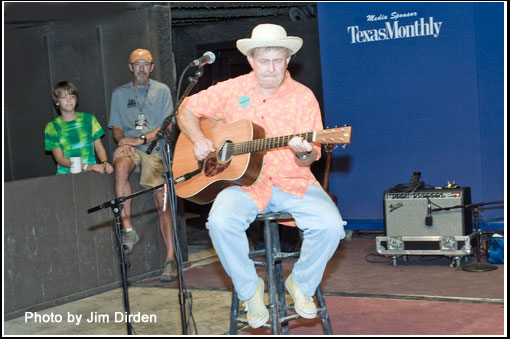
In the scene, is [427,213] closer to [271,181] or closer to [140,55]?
[271,181]

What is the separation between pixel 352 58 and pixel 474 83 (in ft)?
4.55

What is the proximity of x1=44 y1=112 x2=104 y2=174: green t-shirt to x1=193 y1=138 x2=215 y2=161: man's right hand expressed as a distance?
8.56 feet

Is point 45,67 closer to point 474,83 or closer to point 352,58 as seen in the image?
point 352,58

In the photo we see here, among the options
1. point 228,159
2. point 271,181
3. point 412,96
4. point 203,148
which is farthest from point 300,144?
point 412,96

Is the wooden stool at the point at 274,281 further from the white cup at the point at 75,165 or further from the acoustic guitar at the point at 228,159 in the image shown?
the white cup at the point at 75,165

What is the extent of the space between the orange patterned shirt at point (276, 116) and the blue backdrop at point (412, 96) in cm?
349

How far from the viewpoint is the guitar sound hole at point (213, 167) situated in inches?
180

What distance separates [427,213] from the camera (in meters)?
6.77

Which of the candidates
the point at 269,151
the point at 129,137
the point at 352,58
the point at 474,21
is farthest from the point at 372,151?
the point at 269,151

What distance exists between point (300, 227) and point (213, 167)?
719 mm

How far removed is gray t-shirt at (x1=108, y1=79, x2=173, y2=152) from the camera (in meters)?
7.04

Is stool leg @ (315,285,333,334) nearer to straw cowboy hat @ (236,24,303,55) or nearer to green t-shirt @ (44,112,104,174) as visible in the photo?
straw cowboy hat @ (236,24,303,55)

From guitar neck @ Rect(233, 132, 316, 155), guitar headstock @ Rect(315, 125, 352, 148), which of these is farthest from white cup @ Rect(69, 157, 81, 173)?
guitar headstock @ Rect(315, 125, 352, 148)

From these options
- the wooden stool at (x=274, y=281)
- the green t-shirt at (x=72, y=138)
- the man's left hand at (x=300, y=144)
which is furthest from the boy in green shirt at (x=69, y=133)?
the man's left hand at (x=300, y=144)
